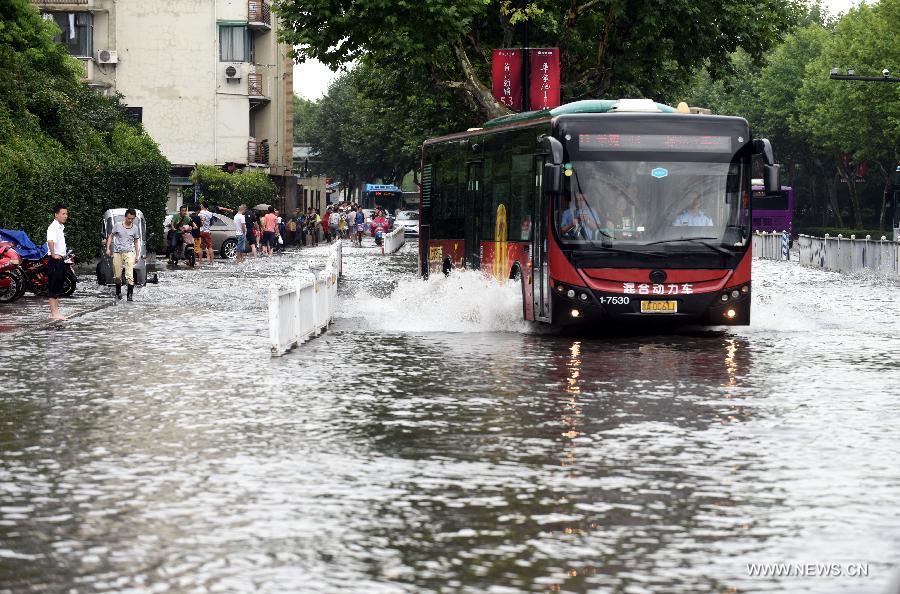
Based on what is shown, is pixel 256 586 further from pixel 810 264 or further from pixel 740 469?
pixel 810 264

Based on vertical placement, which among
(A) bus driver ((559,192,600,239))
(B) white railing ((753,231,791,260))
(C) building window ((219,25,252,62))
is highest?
(C) building window ((219,25,252,62))

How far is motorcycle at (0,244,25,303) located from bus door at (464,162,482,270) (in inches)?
314

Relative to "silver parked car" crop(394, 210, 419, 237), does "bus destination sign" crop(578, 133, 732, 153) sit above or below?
above

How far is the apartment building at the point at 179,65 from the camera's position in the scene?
8106 cm

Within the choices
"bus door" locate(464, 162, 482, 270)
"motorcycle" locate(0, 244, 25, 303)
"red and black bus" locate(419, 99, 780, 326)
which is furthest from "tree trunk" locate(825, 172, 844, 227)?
"red and black bus" locate(419, 99, 780, 326)

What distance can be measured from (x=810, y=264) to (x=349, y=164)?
270 ft

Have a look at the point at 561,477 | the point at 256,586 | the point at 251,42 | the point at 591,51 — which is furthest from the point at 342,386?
the point at 251,42

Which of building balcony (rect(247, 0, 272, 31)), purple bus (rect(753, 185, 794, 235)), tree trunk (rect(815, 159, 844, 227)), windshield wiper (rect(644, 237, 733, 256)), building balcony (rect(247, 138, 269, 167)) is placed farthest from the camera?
tree trunk (rect(815, 159, 844, 227))

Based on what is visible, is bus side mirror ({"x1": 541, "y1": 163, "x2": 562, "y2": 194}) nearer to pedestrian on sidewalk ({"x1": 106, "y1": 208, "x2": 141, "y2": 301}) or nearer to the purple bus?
pedestrian on sidewalk ({"x1": 106, "y1": 208, "x2": 141, "y2": 301})

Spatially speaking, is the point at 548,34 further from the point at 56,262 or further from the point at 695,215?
the point at 695,215

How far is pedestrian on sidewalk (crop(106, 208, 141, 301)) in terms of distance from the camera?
1188 inches

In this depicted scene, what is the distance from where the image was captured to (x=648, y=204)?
2186 cm

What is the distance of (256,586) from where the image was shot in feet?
23.6

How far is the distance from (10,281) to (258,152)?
57.5 meters
